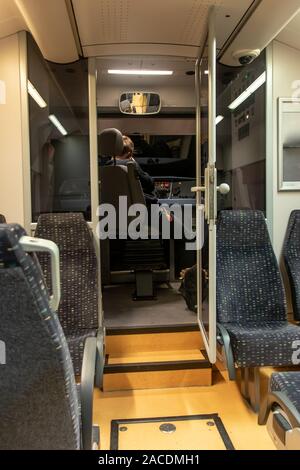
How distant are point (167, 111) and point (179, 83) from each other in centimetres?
29

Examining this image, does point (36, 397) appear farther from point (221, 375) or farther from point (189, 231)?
point (189, 231)

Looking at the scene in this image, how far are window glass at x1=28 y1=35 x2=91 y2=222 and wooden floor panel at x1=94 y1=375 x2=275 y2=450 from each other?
1263 millimetres

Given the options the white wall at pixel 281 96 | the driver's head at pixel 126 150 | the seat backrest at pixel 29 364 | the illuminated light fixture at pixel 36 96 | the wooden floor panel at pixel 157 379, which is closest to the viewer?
the seat backrest at pixel 29 364

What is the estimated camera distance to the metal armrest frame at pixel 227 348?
6.36 ft

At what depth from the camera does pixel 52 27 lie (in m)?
1.97

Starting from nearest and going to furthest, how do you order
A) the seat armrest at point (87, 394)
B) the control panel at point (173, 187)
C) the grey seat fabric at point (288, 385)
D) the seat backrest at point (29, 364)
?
the seat backrest at point (29, 364) → the seat armrest at point (87, 394) → the grey seat fabric at point (288, 385) → the control panel at point (173, 187)

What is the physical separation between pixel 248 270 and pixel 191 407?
972 mm

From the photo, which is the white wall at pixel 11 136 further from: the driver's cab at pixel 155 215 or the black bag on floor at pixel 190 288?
the black bag on floor at pixel 190 288

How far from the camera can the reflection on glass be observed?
11.6 ft

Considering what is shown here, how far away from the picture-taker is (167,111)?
3633 mm

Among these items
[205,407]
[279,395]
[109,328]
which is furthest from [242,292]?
[279,395]

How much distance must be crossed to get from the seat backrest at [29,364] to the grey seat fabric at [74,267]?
157cm

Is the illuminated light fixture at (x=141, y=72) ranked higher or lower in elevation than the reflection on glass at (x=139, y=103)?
higher

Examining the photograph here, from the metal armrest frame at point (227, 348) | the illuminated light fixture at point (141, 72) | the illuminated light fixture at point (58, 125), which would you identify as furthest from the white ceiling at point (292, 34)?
the metal armrest frame at point (227, 348)
